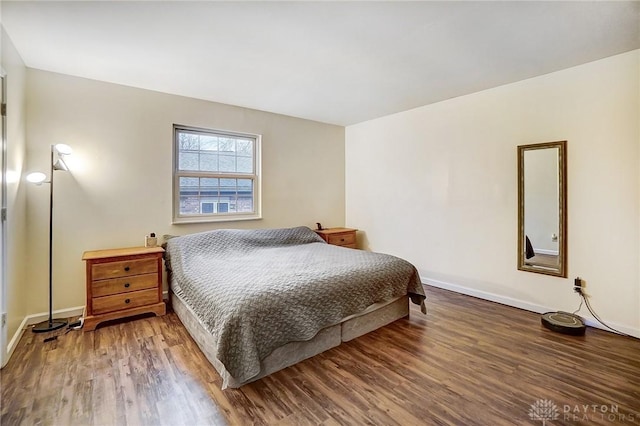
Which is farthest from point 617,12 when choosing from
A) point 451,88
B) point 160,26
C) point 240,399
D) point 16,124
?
point 16,124

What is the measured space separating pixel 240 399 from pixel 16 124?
2776 mm

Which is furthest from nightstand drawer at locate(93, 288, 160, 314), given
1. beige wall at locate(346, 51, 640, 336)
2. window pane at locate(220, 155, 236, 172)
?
beige wall at locate(346, 51, 640, 336)

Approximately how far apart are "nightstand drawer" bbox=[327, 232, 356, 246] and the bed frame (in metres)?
1.76

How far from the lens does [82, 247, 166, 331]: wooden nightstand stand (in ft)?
8.95

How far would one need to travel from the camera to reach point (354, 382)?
1.96m

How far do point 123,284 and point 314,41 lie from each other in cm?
275

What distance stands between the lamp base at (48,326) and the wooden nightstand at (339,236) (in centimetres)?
305

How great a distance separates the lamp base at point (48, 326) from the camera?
2.66 m

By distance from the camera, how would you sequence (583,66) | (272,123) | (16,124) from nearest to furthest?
(16,124) → (583,66) → (272,123)

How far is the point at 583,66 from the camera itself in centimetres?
279

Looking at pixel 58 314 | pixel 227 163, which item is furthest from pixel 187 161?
pixel 58 314

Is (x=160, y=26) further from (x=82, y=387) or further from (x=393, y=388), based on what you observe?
(x=393, y=388)

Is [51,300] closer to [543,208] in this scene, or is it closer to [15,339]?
[15,339]

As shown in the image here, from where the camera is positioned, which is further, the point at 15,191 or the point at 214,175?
the point at 214,175
